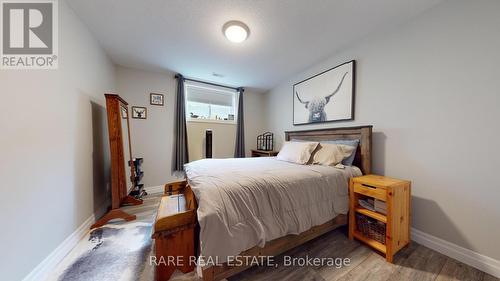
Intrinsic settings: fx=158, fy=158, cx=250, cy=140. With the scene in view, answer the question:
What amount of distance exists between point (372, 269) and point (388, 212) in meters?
0.48

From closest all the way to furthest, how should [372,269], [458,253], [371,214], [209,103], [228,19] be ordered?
[372,269] → [458,253] → [371,214] → [228,19] → [209,103]

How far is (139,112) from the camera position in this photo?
10.0 feet

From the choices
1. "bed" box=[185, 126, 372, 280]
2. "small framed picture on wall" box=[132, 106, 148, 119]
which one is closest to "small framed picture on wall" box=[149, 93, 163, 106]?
"small framed picture on wall" box=[132, 106, 148, 119]

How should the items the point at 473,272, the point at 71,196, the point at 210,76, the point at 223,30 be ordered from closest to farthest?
1. the point at 473,272
2. the point at 71,196
3. the point at 223,30
4. the point at 210,76

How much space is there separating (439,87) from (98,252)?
3562mm

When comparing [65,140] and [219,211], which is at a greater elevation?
[65,140]

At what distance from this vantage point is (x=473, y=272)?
1.26 metres

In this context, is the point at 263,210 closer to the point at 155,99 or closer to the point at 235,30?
the point at 235,30

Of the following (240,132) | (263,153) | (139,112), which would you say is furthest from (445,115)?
(139,112)

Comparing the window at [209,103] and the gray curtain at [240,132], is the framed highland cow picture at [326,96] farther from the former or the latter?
the window at [209,103]

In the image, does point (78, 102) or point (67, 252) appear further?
point (78, 102)

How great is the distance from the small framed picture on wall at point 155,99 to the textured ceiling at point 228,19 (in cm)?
56

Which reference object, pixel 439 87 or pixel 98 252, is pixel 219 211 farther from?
→ pixel 439 87

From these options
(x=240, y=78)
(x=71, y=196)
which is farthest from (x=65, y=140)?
(x=240, y=78)
